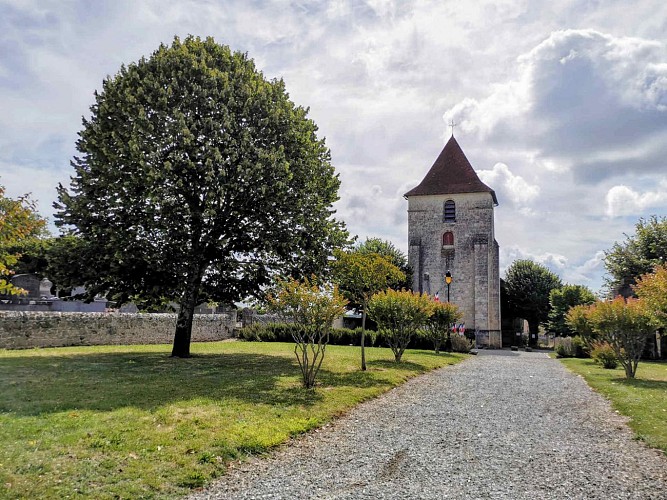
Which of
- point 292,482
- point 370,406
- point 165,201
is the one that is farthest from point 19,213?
point 165,201

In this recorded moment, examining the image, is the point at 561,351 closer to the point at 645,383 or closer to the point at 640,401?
the point at 645,383

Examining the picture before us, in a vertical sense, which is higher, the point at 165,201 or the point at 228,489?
the point at 165,201

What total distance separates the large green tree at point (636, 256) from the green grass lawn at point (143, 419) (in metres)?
27.1

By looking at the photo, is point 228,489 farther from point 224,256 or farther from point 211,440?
point 224,256

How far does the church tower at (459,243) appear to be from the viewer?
3875 centimetres

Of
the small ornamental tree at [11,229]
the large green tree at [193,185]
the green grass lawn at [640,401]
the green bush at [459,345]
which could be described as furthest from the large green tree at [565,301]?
the small ornamental tree at [11,229]

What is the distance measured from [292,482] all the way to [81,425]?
3034 mm

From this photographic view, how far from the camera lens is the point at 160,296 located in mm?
15531

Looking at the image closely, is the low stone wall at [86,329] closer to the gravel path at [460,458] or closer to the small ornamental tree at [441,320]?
the small ornamental tree at [441,320]

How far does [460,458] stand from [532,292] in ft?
141

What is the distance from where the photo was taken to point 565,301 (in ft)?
124

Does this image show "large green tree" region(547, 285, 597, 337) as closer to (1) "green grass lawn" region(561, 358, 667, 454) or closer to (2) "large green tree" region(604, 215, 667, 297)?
(2) "large green tree" region(604, 215, 667, 297)

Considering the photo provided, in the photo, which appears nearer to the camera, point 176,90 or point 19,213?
point 19,213

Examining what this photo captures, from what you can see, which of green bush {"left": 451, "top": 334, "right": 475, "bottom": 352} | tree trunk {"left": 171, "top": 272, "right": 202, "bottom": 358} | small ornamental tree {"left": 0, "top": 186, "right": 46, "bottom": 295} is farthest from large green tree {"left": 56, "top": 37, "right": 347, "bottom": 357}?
green bush {"left": 451, "top": 334, "right": 475, "bottom": 352}
